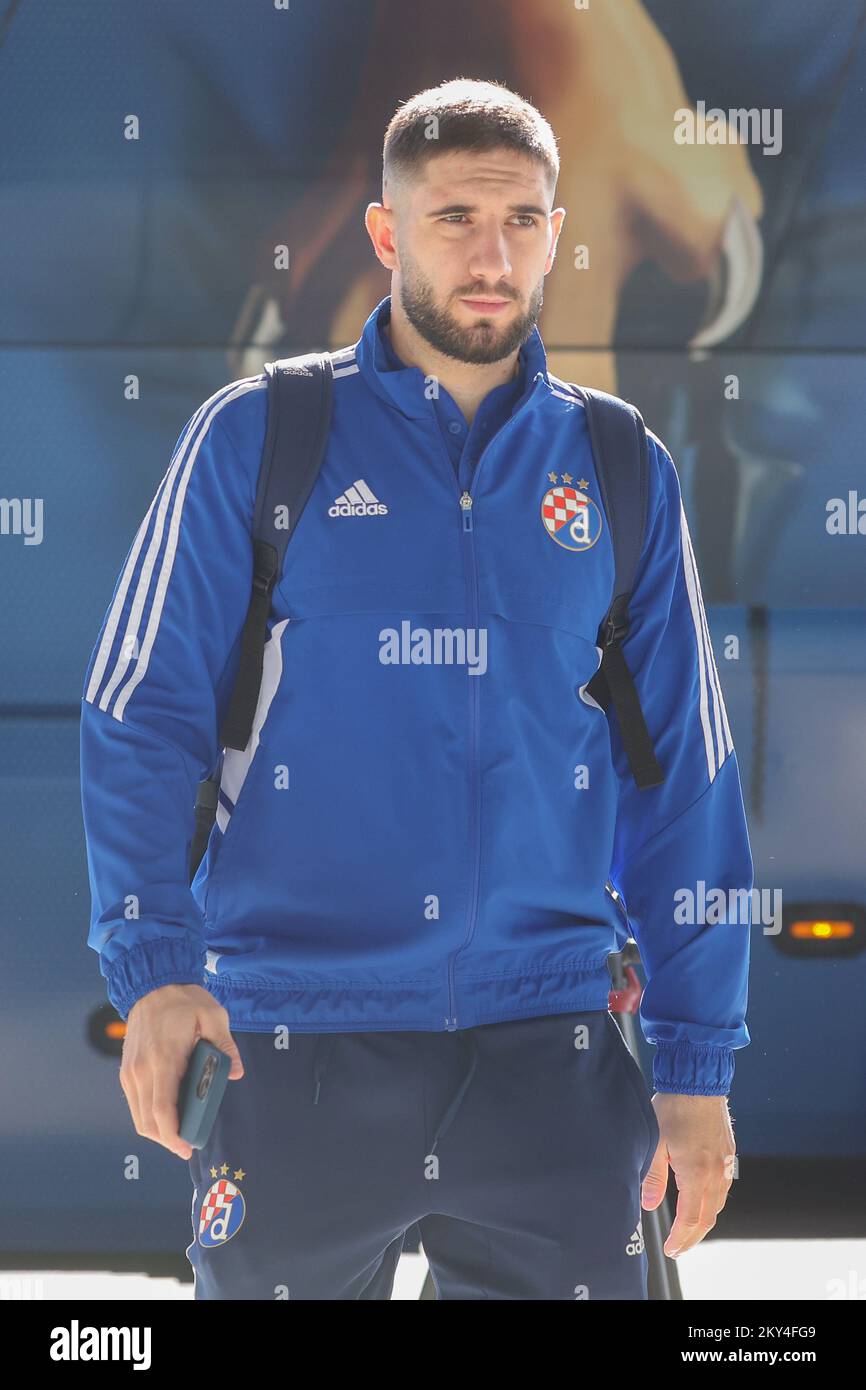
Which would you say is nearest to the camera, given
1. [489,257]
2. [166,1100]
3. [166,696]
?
[166,1100]

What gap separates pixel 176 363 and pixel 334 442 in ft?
5.42

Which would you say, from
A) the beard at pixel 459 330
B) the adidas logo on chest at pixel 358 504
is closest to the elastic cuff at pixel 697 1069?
the adidas logo on chest at pixel 358 504

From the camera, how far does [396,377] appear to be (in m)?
1.81

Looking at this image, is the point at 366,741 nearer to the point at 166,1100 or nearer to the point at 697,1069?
the point at 166,1100

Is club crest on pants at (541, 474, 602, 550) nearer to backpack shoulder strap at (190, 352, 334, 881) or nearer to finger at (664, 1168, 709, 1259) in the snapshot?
backpack shoulder strap at (190, 352, 334, 881)

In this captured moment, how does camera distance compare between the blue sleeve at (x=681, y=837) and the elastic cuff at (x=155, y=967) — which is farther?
the blue sleeve at (x=681, y=837)

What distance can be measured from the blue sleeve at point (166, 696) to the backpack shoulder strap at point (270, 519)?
14mm

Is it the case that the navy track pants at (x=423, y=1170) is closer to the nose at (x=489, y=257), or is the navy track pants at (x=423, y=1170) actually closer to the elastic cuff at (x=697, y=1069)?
the elastic cuff at (x=697, y=1069)

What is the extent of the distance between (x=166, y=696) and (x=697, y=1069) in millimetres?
786

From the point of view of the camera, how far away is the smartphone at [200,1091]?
1474mm

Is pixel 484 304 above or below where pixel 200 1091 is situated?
above

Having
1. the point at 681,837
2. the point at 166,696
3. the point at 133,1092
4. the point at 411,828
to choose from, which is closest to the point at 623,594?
the point at 681,837

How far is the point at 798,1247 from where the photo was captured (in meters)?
3.50

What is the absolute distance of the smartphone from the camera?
4.83ft
